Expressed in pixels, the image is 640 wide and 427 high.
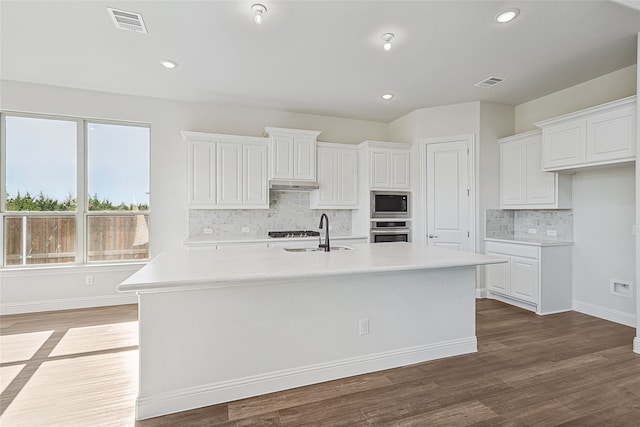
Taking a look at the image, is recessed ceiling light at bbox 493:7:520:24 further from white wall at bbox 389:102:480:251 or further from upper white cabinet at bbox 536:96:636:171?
white wall at bbox 389:102:480:251

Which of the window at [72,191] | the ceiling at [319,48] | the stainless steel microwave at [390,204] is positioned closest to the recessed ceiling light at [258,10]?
the ceiling at [319,48]

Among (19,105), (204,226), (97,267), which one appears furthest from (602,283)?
(19,105)

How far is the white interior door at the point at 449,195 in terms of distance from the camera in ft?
15.0

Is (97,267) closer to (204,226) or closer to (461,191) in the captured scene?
(204,226)

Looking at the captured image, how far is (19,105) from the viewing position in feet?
12.8

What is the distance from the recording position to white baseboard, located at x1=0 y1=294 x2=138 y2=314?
3.90 meters

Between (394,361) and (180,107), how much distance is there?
4.25m

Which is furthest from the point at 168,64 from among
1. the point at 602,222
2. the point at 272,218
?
the point at 602,222

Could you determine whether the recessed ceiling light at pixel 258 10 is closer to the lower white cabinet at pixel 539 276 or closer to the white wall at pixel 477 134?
the white wall at pixel 477 134

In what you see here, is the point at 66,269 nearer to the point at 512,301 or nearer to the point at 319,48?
the point at 319,48

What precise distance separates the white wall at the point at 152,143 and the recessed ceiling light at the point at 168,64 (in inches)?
46.1

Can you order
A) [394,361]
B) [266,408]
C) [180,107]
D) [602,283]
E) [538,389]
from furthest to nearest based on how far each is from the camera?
1. [180,107]
2. [602,283]
3. [394,361]
4. [538,389]
5. [266,408]

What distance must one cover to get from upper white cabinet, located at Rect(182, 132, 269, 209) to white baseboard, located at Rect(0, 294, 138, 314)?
5.30ft

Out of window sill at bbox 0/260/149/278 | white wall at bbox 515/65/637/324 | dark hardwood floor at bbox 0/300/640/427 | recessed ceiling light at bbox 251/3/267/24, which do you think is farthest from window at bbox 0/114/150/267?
white wall at bbox 515/65/637/324
